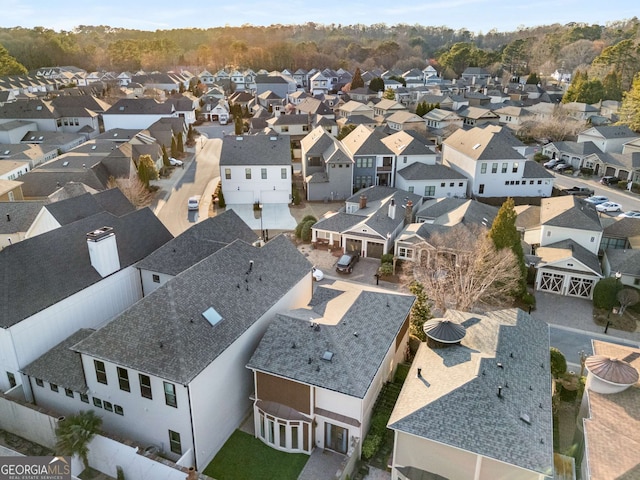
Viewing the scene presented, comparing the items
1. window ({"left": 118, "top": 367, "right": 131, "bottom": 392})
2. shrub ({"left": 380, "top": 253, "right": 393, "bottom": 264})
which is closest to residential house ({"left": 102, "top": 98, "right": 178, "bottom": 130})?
shrub ({"left": 380, "top": 253, "right": 393, "bottom": 264})

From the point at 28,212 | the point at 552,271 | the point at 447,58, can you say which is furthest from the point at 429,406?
the point at 447,58

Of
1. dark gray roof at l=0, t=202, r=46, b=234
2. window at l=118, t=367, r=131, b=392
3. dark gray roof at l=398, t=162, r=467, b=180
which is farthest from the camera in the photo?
dark gray roof at l=398, t=162, r=467, b=180

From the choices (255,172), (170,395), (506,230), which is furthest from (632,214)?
(170,395)

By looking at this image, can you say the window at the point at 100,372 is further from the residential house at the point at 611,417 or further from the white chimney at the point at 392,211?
the white chimney at the point at 392,211

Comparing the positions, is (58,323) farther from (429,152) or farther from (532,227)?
(429,152)

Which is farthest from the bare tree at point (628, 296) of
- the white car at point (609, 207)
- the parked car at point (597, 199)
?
the parked car at point (597, 199)

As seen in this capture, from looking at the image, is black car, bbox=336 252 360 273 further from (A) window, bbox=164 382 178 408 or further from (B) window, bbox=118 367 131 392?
(B) window, bbox=118 367 131 392
